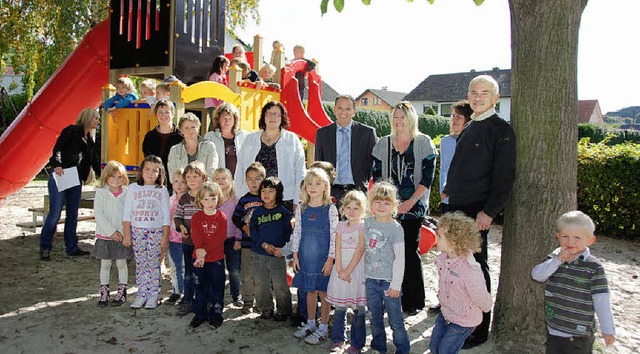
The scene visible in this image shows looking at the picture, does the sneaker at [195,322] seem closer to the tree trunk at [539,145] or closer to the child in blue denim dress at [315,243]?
the child in blue denim dress at [315,243]

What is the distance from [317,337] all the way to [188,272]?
1.35m

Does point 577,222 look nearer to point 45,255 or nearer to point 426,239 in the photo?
point 426,239

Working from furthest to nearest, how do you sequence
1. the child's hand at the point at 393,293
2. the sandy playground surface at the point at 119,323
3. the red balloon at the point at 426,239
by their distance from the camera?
1. the red balloon at the point at 426,239
2. the sandy playground surface at the point at 119,323
3. the child's hand at the point at 393,293

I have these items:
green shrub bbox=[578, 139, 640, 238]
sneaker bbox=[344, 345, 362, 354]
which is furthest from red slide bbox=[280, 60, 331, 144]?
green shrub bbox=[578, 139, 640, 238]

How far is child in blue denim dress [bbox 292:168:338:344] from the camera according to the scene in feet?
13.6

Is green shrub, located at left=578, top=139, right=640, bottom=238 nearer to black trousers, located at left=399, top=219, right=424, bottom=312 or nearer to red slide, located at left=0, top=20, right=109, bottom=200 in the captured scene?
black trousers, located at left=399, top=219, right=424, bottom=312

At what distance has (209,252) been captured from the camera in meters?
4.39

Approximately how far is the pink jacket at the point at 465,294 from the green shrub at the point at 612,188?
22.8 feet

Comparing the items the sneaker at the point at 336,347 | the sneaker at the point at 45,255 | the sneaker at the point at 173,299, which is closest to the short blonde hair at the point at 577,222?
the sneaker at the point at 336,347

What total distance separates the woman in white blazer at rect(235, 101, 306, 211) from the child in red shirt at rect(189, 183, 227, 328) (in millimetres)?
622

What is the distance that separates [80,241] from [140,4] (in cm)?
368

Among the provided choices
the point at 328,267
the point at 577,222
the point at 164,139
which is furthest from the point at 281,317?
the point at 577,222

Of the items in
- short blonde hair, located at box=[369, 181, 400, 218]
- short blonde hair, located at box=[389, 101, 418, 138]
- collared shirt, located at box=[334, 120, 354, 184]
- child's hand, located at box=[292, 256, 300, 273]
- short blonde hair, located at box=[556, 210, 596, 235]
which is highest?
short blonde hair, located at box=[389, 101, 418, 138]

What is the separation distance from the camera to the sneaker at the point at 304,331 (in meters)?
4.20
